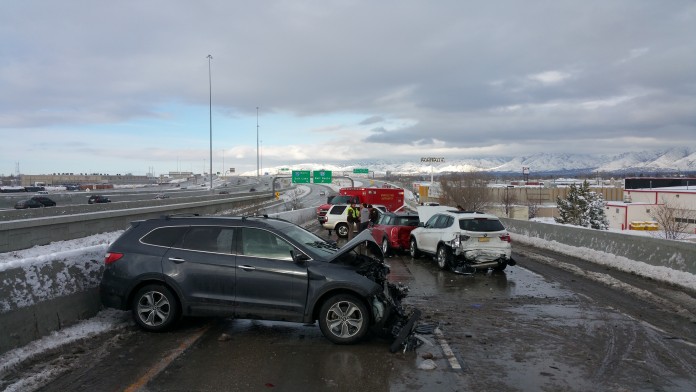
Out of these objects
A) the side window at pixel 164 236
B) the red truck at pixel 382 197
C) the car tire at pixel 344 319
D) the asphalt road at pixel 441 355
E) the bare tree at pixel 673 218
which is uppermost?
the side window at pixel 164 236

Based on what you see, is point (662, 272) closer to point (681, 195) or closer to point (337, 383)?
point (337, 383)

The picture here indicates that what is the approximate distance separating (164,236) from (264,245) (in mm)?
1574

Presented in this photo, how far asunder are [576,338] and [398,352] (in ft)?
A: 8.80

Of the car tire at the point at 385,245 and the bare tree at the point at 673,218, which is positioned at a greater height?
the car tire at the point at 385,245

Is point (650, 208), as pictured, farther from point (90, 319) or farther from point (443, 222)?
point (90, 319)

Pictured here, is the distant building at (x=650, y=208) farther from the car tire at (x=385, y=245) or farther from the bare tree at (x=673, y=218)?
the car tire at (x=385, y=245)

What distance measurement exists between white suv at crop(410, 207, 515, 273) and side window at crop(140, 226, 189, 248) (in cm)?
822

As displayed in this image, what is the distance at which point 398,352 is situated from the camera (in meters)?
6.55

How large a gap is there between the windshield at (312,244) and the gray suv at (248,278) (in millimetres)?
30

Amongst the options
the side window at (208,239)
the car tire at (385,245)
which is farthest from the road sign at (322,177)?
the side window at (208,239)

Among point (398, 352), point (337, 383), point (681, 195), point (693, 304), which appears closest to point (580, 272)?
point (693, 304)

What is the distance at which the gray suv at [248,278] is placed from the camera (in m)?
6.88

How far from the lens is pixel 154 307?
289 inches

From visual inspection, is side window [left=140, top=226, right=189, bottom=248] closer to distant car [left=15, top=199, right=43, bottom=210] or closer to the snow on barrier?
the snow on barrier
